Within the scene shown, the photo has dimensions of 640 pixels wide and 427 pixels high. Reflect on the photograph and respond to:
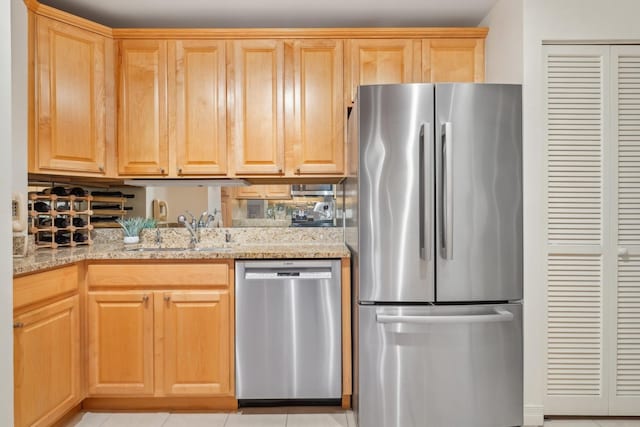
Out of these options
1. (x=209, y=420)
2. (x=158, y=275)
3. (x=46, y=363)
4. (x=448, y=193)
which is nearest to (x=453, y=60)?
(x=448, y=193)

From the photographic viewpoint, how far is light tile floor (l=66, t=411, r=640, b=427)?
2193 mm

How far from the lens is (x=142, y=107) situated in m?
2.61

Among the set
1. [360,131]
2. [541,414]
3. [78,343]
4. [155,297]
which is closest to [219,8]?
→ [360,131]

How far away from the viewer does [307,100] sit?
103 inches

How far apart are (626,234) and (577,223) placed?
0.28 m

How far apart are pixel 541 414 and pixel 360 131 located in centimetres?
184

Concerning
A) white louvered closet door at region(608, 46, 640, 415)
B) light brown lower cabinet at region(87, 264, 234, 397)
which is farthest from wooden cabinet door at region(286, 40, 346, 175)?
white louvered closet door at region(608, 46, 640, 415)

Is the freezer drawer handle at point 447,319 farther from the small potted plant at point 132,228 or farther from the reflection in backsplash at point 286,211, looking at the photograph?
the small potted plant at point 132,228

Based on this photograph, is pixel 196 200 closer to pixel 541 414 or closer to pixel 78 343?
pixel 78 343

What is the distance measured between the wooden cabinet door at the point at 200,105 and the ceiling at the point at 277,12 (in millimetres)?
204

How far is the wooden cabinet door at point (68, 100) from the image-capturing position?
7.64 feet

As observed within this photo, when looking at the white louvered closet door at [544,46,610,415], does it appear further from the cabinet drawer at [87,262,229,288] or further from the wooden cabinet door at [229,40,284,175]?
the cabinet drawer at [87,262,229,288]

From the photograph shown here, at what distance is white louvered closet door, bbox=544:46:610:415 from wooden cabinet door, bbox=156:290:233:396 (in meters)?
1.84

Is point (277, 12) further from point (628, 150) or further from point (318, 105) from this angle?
point (628, 150)
